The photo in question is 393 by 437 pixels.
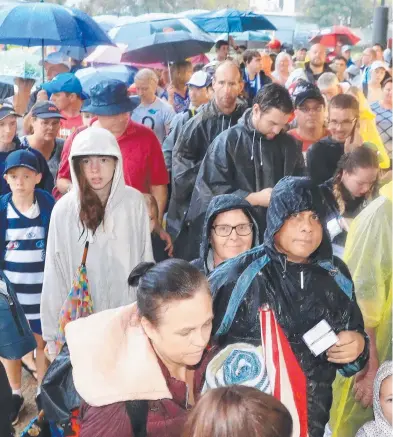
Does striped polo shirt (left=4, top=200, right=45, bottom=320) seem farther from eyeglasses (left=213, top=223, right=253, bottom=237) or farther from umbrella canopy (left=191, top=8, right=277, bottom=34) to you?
umbrella canopy (left=191, top=8, right=277, bottom=34)

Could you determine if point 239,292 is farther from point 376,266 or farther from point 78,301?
point 78,301

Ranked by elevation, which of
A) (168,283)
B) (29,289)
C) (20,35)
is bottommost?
(29,289)

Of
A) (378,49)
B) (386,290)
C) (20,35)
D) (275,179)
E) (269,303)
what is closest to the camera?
(269,303)

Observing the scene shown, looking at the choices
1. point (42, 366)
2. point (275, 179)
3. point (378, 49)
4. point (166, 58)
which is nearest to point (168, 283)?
point (275, 179)

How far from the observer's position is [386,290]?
10.2 feet

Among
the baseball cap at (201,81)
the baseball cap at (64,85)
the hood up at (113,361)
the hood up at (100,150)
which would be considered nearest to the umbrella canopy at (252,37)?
the baseball cap at (201,81)

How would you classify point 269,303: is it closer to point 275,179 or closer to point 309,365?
point 309,365

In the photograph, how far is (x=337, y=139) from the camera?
5.11 meters

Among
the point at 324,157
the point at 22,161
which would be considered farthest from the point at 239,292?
the point at 324,157

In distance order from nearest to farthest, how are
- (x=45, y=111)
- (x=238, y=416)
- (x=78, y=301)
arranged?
(x=238, y=416)
(x=78, y=301)
(x=45, y=111)

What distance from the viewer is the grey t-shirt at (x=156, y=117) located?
6621 mm

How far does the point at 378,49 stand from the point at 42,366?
10480 millimetres

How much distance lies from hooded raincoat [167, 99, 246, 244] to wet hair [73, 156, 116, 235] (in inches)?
54.1

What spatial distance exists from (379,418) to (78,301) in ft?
5.17
